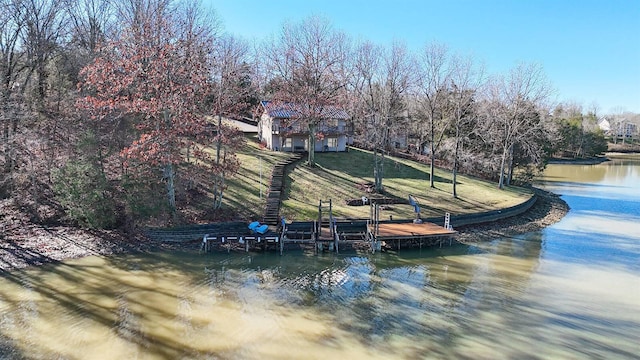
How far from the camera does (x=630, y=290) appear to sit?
1838 centimetres

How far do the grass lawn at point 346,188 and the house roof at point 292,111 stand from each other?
3.98 meters

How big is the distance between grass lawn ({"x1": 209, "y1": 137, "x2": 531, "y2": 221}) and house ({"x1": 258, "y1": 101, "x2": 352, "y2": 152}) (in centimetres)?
173

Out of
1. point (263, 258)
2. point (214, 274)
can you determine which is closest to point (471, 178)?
point (263, 258)

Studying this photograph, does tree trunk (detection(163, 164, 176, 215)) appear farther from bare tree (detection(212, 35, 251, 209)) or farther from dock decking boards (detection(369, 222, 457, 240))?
dock decking boards (detection(369, 222, 457, 240))

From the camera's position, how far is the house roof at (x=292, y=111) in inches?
1469

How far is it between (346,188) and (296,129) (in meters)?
11.3

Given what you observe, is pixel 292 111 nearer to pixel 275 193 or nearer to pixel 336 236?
pixel 275 193

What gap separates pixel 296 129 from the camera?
4097 centimetres

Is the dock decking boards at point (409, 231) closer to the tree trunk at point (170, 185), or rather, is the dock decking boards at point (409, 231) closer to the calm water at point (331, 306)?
the calm water at point (331, 306)

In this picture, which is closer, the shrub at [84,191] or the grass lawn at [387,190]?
the shrub at [84,191]

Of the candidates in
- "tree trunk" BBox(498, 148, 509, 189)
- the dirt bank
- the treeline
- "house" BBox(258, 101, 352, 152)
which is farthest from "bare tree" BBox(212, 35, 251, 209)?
"tree trunk" BBox(498, 148, 509, 189)

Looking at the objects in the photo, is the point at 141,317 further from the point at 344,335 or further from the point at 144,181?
the point at 144,181

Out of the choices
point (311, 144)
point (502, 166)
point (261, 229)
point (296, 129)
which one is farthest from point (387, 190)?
point (261, 229)

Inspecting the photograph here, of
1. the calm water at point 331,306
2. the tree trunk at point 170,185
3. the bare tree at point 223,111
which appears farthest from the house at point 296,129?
the calm water at point 331,306
